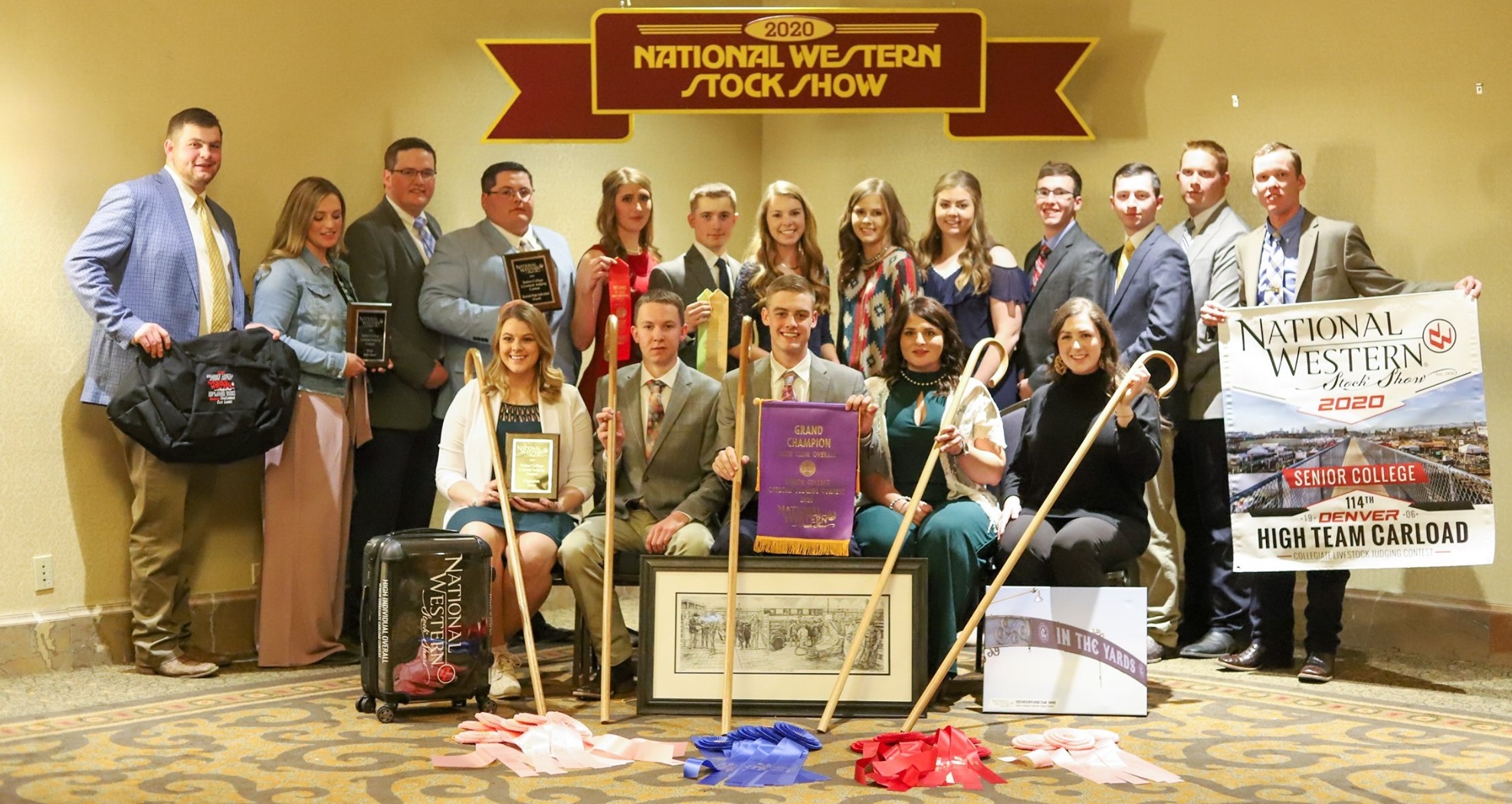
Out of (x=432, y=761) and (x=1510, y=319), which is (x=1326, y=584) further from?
(x=432, y=761)

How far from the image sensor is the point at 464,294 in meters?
5.35

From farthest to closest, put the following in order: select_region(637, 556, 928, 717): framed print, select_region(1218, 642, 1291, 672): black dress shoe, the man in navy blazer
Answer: select_region(1218, 642, 1291, 672): black dress shoe
the man in navy blazer
select_region(637, 556, 928, 717): framed print

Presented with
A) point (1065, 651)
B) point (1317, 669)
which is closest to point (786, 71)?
point (1065, 651)

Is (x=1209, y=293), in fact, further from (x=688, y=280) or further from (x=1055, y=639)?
(x=688, y=280)

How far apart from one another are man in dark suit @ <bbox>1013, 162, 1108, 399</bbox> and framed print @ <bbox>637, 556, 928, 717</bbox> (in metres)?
1.36

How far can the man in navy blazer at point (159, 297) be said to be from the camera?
189 inches

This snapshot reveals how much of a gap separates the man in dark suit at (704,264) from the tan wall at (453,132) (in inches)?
45.3

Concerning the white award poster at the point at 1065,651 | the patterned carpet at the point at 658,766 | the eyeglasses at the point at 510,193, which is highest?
the eyeglasses at the point at 510,193

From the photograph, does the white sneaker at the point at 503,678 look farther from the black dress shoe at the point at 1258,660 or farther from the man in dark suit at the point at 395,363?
the black dress shoe at the point at 1258,660

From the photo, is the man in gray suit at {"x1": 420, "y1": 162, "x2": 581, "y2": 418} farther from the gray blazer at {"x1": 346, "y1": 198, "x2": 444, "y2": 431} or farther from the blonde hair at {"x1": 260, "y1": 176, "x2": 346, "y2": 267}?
the blonde hair at {"x1": 260, "y1": 176, "x2": 346, "y2": 267}

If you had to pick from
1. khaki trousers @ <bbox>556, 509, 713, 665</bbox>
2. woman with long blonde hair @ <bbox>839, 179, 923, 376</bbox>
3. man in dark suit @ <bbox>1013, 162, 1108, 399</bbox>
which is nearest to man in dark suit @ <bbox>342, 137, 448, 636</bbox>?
khaki trousers @ <bbox>556, 509, 713, 665</bbox>

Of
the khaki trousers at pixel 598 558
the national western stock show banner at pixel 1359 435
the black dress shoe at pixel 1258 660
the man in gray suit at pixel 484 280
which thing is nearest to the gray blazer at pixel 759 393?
the khaki trousers at pixel 598 558

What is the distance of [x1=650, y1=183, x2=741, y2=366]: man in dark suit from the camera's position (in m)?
5.30

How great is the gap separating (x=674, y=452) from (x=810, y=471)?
1.82 feet
